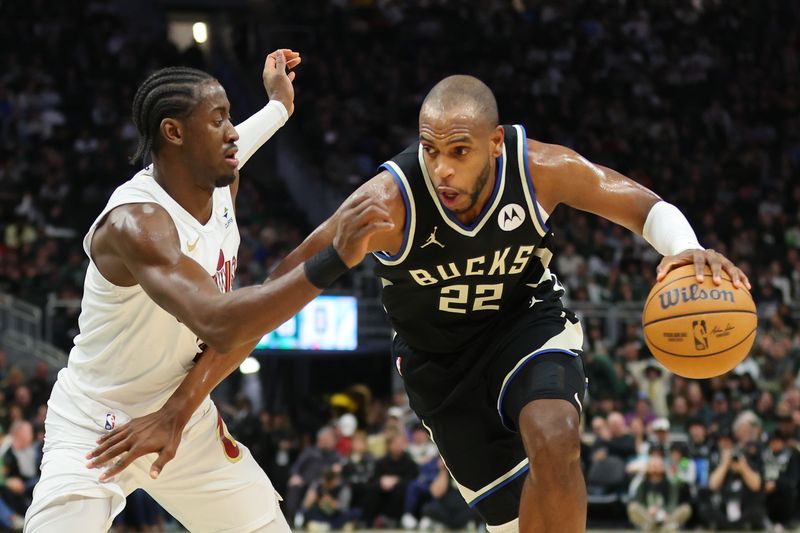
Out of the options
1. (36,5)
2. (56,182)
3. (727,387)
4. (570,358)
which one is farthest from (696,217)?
(570,358)

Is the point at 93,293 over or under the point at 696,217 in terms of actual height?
under

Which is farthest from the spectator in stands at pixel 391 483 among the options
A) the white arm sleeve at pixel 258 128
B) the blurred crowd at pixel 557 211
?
the white arm sleeve at pixel 258 128

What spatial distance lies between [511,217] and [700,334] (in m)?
0.87

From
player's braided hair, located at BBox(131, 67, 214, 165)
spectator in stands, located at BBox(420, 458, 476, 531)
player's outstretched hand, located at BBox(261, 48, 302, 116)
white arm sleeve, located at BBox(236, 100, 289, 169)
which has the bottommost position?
spectator in stands, located at BBox(420, 458, 476, 531)

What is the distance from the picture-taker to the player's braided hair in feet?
14.0

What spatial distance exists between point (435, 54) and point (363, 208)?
18164 mm

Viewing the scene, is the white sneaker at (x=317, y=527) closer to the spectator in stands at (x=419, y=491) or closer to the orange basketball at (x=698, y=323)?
the spectator in stands at (x=419, y=491)

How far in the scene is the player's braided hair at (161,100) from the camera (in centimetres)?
426

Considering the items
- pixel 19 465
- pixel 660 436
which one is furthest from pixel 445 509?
pixel 19 465

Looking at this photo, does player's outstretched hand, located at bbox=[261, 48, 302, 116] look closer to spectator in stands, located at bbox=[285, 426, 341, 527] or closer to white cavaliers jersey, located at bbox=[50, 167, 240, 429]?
white cavaliers jersey, located at bbox=[50, 167, 240, 429]

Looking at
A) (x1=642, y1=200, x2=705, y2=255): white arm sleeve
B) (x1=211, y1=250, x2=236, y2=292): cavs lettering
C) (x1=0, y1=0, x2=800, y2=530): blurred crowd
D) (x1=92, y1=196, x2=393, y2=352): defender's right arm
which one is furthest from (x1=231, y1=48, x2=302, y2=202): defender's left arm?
(x1=0, y1=0, x2=800, y2=530): blurred crowd

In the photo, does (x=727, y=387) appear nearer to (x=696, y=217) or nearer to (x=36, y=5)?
(x=696, y=217)

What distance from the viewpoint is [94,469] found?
13.4 feet

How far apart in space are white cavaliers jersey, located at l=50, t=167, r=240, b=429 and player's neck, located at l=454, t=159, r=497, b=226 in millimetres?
1023
